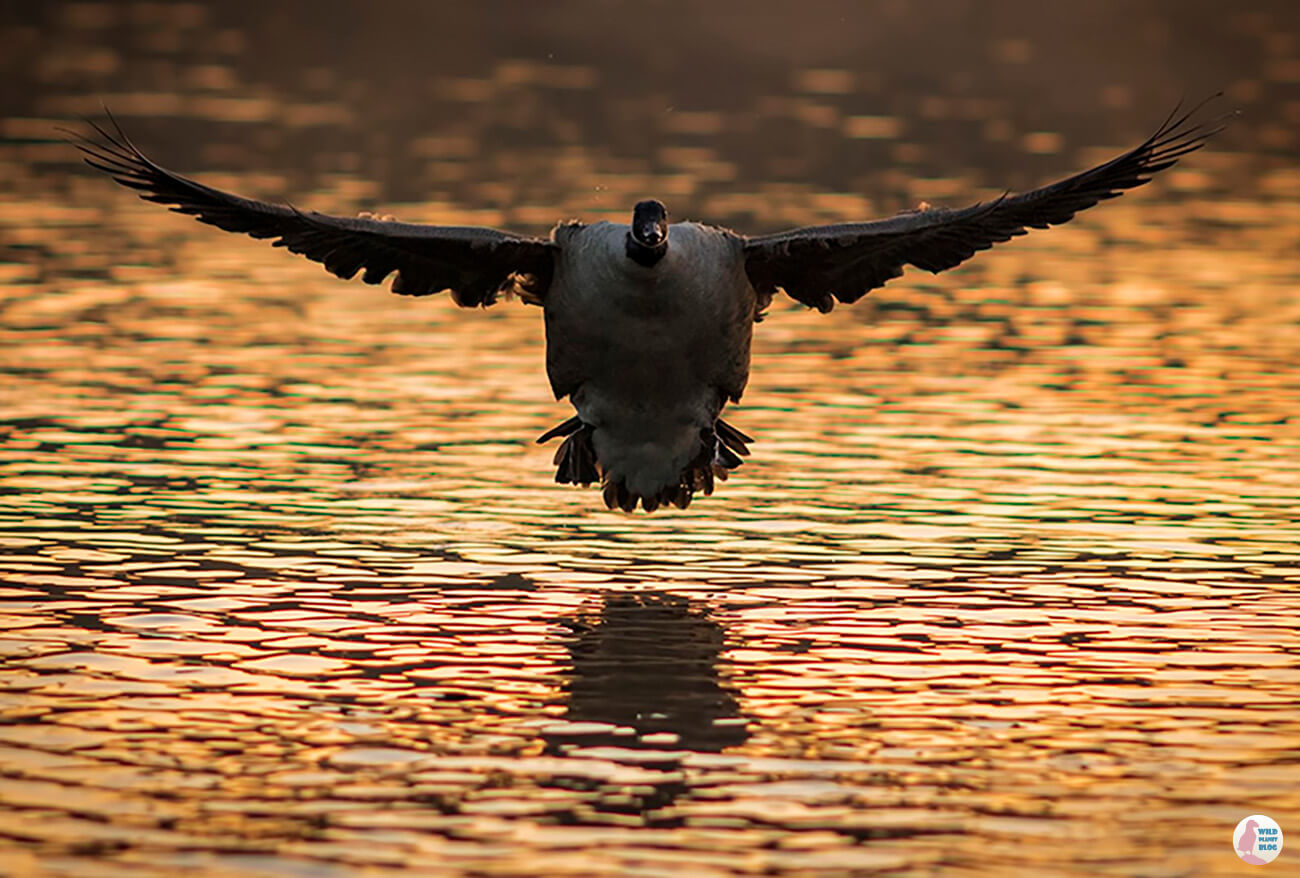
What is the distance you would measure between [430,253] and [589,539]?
2.47m

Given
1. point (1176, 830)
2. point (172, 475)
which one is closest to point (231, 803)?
point (1176, 830)

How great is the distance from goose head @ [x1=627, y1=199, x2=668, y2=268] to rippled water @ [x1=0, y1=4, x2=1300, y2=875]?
2262 millimetres

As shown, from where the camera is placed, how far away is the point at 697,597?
1531 cm

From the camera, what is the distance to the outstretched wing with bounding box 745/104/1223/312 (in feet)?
50.8

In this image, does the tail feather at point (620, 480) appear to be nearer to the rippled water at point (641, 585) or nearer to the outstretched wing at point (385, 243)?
the rippled water at point (641, 585)

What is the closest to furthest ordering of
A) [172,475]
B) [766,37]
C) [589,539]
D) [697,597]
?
[697,597]
[589,539]
[172,475]
[766,37]

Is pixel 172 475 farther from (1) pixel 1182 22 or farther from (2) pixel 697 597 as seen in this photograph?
(1) pixel 1182 22

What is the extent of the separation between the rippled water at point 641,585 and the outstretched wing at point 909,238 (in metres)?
1.91

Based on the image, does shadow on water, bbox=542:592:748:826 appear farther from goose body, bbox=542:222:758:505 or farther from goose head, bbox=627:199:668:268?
goose head, bbox=627:199:668:268

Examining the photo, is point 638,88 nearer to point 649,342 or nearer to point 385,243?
point 385,243

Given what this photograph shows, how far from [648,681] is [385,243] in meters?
4.08

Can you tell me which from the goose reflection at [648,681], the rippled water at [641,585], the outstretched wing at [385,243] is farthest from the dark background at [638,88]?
the goose reflection at [648,681]

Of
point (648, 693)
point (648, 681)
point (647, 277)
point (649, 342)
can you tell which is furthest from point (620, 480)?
point (648, 693)
